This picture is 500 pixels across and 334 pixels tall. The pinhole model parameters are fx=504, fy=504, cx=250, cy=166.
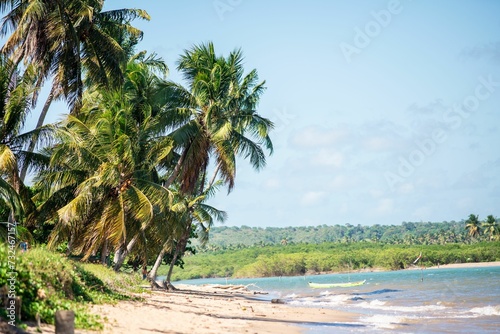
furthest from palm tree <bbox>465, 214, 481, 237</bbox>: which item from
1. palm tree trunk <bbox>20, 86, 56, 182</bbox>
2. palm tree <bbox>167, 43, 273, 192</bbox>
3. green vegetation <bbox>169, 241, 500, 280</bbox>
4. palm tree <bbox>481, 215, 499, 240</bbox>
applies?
palm tree trunk <bbox>20, 86, 56, 182</bbox>

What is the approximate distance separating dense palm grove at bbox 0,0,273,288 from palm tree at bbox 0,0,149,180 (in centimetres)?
4

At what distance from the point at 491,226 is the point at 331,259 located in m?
37.7

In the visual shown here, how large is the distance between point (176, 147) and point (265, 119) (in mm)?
5349

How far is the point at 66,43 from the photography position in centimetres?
1867

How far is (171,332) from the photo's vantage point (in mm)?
11078

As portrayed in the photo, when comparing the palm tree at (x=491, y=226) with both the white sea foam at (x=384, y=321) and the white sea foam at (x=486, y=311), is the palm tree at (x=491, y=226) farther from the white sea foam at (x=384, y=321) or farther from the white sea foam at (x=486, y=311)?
the white sea foam at (x=384, y=321)

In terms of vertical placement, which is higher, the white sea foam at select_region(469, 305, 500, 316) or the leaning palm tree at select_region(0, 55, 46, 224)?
the leaning palm tree at select_region(0, 55, 46, 224)

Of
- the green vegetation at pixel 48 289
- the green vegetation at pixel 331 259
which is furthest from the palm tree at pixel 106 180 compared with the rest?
the green vegetation at pixel 331 259

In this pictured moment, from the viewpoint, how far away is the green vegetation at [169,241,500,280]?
105m

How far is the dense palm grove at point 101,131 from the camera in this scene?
16.7m

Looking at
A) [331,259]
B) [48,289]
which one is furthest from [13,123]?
[331,259]

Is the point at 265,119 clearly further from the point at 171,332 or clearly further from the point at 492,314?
the point at 171,332
